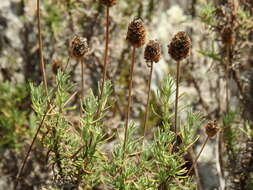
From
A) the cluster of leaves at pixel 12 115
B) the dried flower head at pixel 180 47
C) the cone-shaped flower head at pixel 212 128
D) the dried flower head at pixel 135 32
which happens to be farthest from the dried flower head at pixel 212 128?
the cluster of leaves at pixel 12 115

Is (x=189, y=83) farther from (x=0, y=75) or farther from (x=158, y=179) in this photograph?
(x=158, y=179)

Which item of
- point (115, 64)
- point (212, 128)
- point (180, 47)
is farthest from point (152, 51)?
point (115, 64)

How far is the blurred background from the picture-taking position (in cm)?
198

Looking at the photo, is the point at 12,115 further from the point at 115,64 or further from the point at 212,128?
the point at 212,128

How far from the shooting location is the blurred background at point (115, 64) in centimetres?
198

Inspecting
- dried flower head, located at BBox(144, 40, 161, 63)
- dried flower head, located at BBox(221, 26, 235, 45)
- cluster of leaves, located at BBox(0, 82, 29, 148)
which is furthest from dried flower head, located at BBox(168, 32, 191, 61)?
cluster of leaves, located at BBox(0, 82, 29, 148)

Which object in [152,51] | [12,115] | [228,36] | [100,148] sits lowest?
[100,148]

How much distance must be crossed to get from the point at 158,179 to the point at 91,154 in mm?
239

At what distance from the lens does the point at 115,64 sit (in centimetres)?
279

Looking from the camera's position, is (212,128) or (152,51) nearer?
(152,51)

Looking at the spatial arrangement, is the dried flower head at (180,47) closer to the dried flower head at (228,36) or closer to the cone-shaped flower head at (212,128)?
the cone-shaped flower head at (212,128)

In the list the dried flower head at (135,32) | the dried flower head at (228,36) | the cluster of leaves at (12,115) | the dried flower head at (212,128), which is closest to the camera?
the dried flower head at (135,32)

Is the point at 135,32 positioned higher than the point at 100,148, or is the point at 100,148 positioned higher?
the point at 135,32

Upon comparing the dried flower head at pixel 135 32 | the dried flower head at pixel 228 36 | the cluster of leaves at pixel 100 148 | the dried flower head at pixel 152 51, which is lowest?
the cluster of leaves at pixel 100 148
